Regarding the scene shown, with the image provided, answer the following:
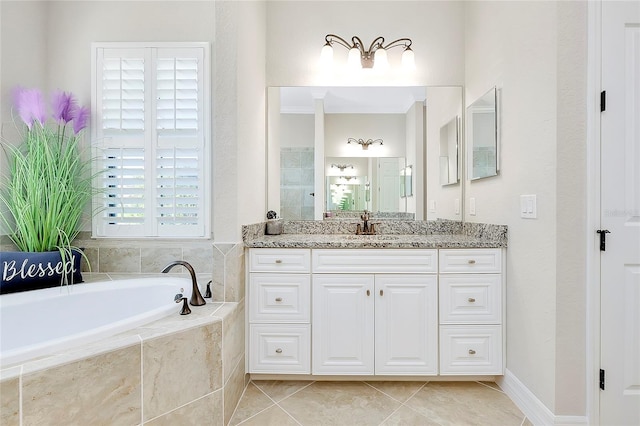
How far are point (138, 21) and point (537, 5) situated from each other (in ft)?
8.48

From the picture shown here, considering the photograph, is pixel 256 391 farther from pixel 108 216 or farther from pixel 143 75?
pixel 143 75

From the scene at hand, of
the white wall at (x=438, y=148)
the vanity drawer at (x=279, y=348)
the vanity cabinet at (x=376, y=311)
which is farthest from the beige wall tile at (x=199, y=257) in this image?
the white wall at (x=438, y=148)

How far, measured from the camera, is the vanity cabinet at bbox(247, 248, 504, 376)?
6.14 feet

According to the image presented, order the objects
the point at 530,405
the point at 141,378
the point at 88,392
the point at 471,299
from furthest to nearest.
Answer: the point at 471,299, the point at 530,405, the point at 141,378, the point at 88,392

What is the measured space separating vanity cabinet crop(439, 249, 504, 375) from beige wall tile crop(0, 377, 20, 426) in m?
1.91

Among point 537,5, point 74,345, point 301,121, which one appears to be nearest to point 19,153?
point 74,345

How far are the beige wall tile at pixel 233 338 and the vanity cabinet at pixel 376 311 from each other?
88 mm

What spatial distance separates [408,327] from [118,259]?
2.08m

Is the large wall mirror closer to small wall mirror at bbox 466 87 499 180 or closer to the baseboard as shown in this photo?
small wall mirror at bbox 466 87 499 180

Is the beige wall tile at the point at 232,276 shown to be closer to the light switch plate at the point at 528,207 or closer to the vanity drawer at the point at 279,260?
the vanity drawer at the point at 279,260

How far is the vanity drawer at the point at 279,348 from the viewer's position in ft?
6.21

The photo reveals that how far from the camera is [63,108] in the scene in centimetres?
200

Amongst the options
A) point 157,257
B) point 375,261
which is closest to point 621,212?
point 375,261

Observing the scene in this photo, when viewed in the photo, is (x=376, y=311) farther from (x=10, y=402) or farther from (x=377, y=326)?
(x=10, y=402)
